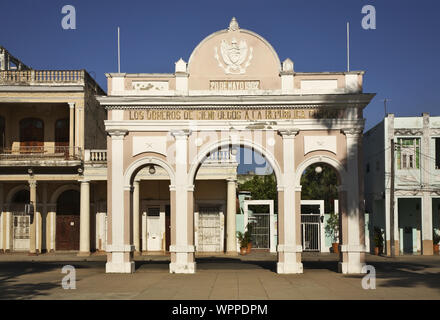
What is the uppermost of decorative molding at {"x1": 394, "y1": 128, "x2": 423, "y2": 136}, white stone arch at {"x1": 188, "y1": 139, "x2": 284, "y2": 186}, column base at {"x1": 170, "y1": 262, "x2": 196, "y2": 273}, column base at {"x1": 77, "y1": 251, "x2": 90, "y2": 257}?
decorative molding at {"x1": 394, "y1": 128, "x2": 423, "y2": 136}

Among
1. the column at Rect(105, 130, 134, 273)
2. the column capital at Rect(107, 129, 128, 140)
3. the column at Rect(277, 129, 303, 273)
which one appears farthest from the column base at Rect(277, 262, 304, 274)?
the column capital at Rect(107, 129, 128, 140)

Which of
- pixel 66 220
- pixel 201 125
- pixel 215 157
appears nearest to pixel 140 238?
pixel 66 220

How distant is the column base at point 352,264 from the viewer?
1822 centimetres

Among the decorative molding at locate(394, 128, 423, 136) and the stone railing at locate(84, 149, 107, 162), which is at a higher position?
the decorative molding at locate(394, 128, 423, 136)

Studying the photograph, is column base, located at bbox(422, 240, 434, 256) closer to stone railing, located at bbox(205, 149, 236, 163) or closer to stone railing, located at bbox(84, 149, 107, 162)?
stone railing, located at bbox(205, 149, 236, 163)

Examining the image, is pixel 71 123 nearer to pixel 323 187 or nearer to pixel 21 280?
pixel 21 280

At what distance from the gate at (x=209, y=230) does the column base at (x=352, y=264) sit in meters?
11.2

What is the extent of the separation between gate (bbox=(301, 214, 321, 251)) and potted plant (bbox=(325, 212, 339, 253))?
1.71ft

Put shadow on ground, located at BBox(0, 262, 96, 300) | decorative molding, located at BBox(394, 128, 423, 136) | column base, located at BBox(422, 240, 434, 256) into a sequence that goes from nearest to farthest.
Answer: shadow on ground, located at BBox(0, 262, 96, 300)
column base, located at BBox(422, 240, 434, 256)
decorative molding, located at BBox(394, 128, 423, 136)

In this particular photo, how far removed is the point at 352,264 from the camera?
718 inches

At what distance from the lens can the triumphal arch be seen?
18391 mm

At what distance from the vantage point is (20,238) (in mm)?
28516
